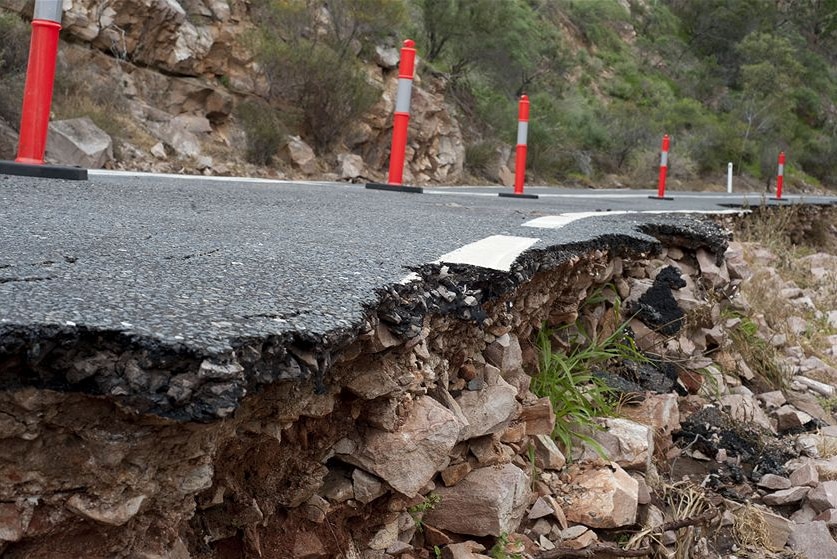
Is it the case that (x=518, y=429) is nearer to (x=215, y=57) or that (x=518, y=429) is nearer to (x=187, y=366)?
(x=187, y=366)

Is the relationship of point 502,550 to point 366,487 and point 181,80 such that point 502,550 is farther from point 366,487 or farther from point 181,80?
point 181,80

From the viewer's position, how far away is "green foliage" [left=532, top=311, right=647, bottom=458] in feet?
12.6

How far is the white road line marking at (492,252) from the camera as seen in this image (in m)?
3.44

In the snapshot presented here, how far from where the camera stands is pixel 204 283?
2.51 meters

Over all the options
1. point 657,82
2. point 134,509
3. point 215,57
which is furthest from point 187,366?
point 657,82

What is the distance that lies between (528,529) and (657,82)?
37.0 metres

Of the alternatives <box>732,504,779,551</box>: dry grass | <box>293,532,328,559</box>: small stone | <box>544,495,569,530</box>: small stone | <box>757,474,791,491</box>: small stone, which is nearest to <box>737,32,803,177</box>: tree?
<box>757,474,791,491</box>: small stone

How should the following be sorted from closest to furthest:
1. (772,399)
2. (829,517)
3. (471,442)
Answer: (471,442)
(829,517)
(772,399)

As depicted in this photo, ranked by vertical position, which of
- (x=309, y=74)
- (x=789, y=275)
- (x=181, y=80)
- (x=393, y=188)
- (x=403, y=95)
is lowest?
(x=789, y=275)

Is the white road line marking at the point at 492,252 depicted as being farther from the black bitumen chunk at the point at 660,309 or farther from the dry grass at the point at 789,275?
the dry grass at the point at 789,275

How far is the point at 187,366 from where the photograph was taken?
1.74m

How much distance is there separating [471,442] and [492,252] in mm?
979

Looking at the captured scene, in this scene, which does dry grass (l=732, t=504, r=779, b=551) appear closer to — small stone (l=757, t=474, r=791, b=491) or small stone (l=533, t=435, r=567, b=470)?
small stone (l=757, t=474, r=791, b=491)

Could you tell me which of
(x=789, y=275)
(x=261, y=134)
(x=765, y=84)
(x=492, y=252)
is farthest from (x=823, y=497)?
(x=765, y=84)
